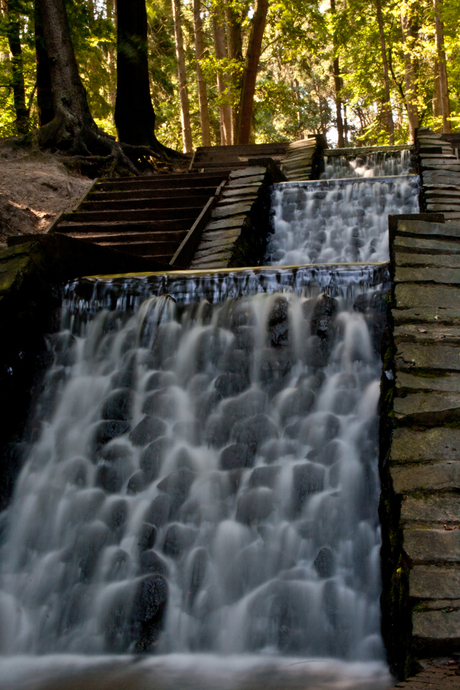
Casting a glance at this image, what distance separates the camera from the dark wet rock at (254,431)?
4039mm

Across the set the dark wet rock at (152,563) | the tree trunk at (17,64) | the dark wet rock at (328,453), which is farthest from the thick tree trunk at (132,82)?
the dark wet rock at (152,563)

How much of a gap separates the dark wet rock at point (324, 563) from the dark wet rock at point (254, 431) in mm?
884

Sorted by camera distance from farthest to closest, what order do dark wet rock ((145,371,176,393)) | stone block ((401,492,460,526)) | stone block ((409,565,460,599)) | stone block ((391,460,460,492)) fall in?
dark wet rock ((145,371,176,393))
stone block ((391,460,460,492))
stone block ((401,492,460,526))
stone block ((409,565,460,599))

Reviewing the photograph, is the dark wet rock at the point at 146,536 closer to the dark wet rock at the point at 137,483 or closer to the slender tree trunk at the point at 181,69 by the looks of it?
the dark wet rock at the point at 137,483

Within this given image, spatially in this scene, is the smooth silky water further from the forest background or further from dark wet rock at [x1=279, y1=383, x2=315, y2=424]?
the forest background

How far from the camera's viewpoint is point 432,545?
2.46 meters

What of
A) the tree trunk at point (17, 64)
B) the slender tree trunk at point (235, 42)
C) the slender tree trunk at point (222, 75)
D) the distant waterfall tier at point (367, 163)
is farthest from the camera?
the slender tree trunk at point (222, 75)

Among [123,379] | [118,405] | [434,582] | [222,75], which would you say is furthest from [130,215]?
[222,75]

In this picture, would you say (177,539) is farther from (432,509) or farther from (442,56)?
(442,56)

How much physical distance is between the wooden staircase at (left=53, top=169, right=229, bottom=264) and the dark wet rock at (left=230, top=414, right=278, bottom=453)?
13.5 feet

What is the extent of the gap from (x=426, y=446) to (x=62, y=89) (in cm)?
1206

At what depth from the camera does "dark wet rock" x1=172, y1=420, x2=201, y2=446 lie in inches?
165

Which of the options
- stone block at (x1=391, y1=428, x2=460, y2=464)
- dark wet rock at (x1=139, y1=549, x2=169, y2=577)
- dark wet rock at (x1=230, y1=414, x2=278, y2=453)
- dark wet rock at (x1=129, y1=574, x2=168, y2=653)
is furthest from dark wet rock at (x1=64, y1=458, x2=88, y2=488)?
stone block at (x1=391, y1=428, x2=460, y2=464)

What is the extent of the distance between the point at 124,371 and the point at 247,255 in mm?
3781
